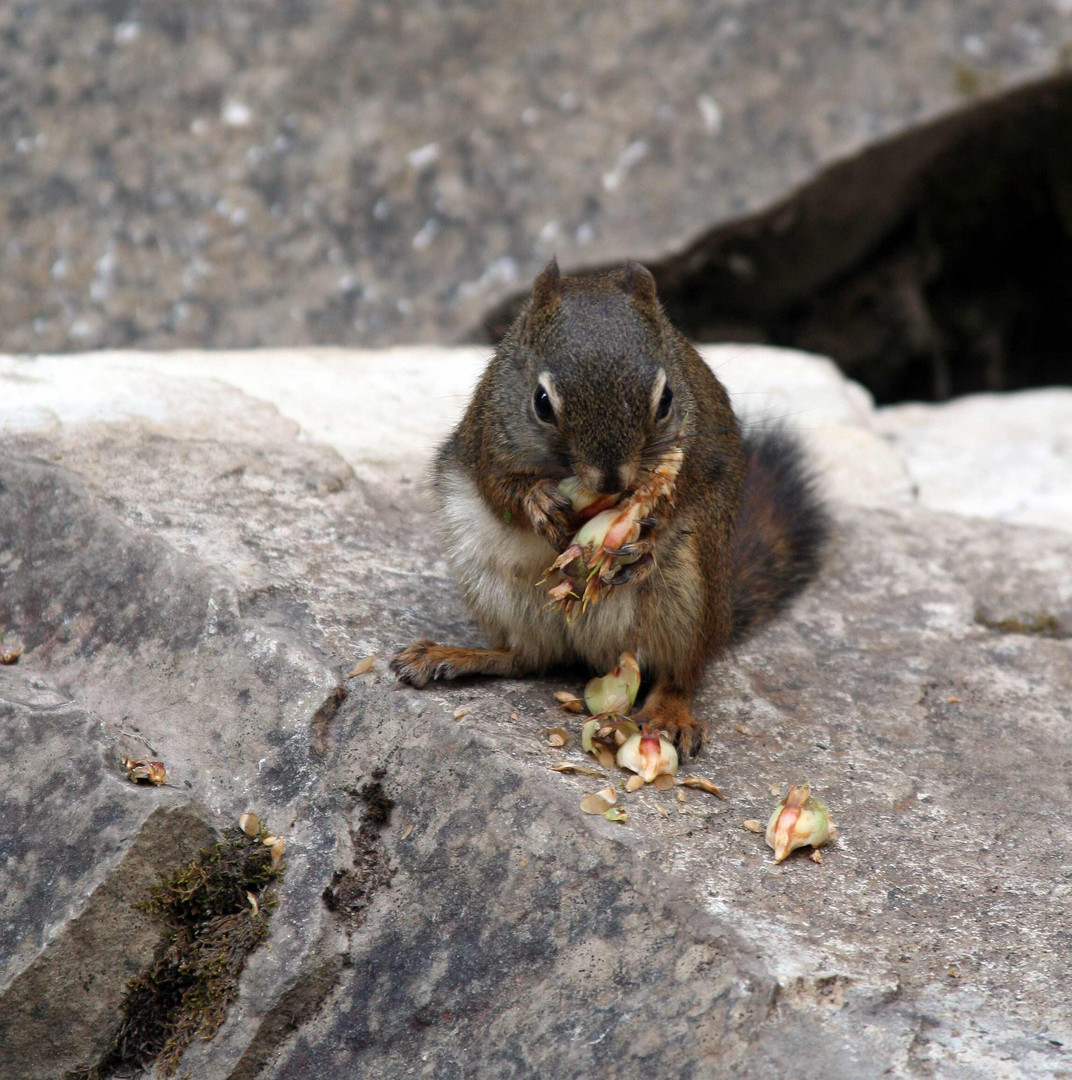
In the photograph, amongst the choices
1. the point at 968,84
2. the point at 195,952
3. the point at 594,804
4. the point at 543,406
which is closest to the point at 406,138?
the point at 968,84

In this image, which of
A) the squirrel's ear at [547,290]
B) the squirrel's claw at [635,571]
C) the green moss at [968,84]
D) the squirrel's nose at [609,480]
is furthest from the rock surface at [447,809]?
the green moss at [968,84]

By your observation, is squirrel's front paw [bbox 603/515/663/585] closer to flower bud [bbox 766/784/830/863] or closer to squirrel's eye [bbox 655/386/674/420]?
squirrel's eye [bbox 655/386/674/420]

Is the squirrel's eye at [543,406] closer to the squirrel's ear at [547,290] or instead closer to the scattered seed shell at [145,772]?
the squirrel's ear at [547,290]

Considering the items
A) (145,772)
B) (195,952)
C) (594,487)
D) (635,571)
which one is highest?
(594,487)

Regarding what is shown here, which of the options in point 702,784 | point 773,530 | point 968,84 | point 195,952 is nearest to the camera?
point 195,952

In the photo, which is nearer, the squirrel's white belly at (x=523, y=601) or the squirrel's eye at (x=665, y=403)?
the squirrel's eye at (x=665, y=403)

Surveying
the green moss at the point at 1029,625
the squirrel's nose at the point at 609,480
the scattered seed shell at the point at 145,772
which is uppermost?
the squirrel's nose at the point at 609,480

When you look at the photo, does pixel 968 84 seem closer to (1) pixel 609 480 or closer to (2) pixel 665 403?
(2) pixel 665 403

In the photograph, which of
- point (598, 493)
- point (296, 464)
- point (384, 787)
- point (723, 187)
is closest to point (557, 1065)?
point (384, 787)
